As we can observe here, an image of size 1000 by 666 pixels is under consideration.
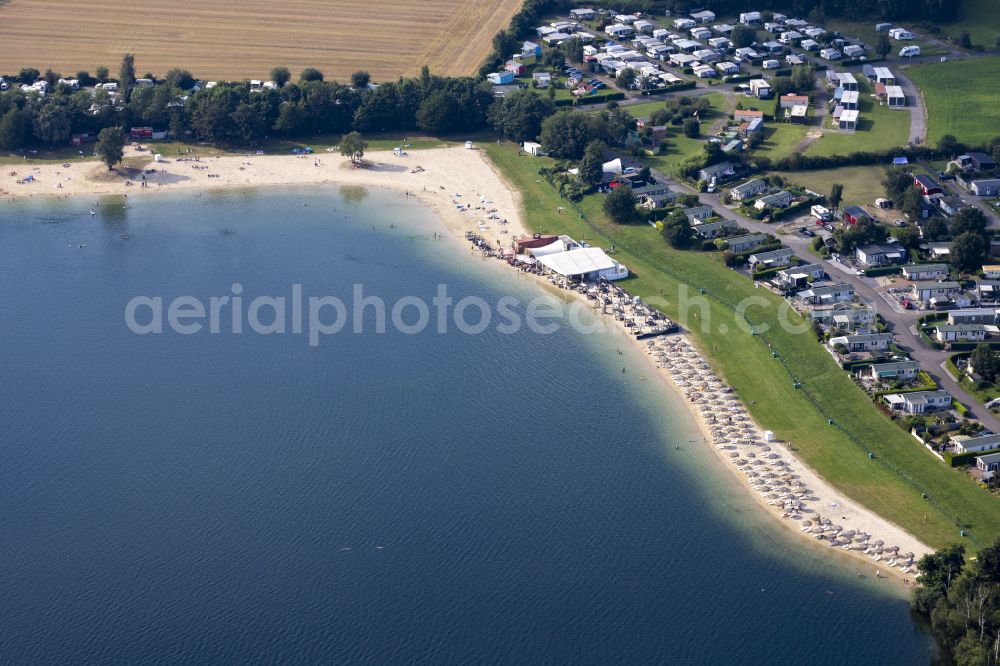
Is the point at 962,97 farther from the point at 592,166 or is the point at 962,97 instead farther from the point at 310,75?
the point at 310,75

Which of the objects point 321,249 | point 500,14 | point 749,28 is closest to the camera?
point 321,249

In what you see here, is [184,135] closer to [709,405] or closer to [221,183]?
[221,183]

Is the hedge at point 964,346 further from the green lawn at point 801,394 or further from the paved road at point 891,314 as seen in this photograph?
the green lawn at point 801,394

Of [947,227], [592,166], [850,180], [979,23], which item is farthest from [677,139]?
[979,23]

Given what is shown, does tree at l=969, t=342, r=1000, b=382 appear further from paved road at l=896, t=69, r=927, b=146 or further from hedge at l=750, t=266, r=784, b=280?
paved road at l=896, t=69, r=927, b=146

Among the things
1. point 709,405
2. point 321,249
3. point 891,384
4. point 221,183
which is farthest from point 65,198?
point 891,384

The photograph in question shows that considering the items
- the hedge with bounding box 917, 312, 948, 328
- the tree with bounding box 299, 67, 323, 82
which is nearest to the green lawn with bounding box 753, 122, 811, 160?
the hedge with bounding box 917, 312, 948, 328

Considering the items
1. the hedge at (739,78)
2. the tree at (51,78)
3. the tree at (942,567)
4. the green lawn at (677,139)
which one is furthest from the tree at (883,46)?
the tree at (942,567)

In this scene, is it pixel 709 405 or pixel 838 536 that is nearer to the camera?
pixel 838 536
